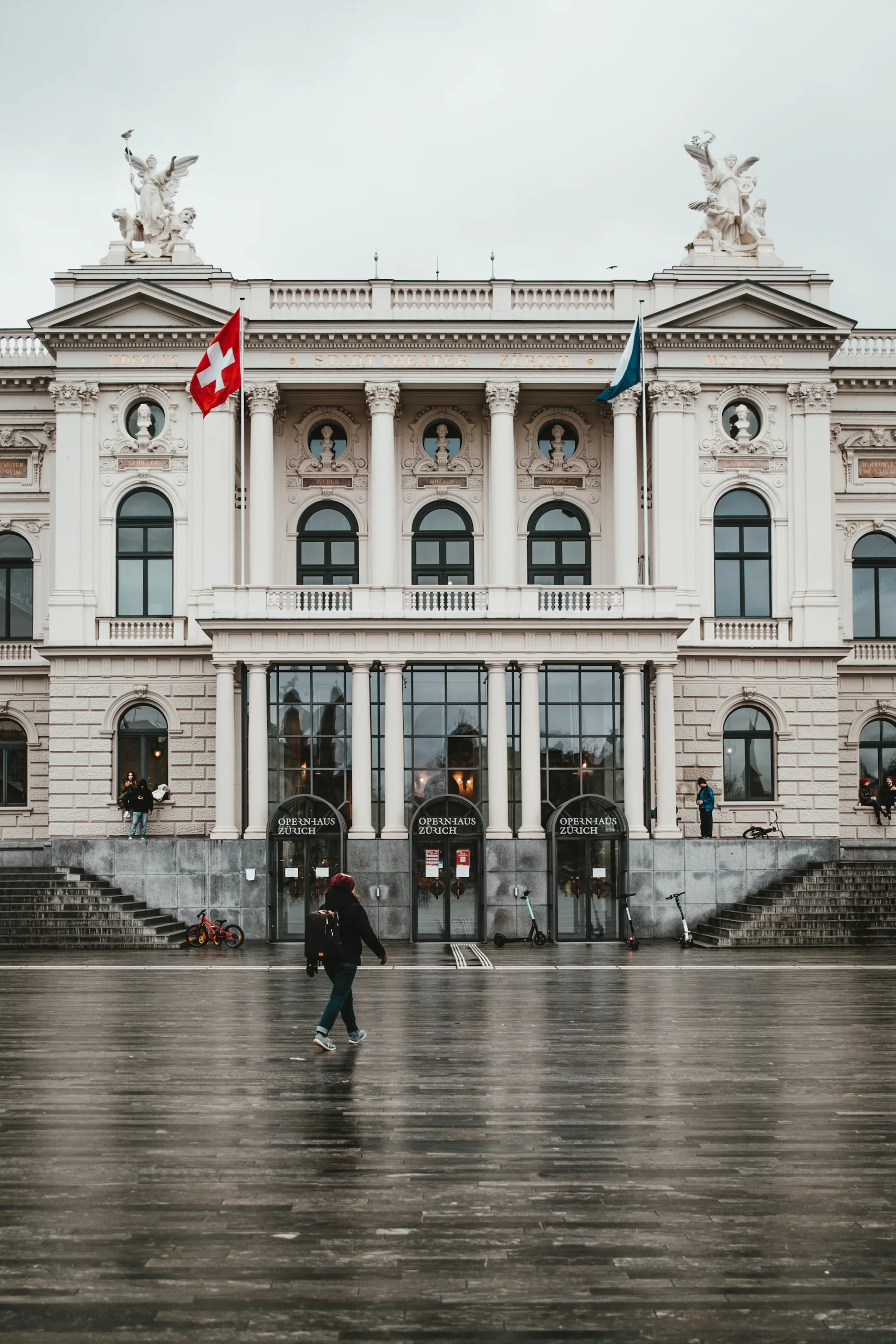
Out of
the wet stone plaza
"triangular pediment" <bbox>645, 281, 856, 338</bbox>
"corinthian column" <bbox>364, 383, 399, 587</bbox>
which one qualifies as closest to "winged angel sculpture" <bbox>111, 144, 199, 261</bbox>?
"corinthian column" <bbox>364, 383, 399, 587</bbox>

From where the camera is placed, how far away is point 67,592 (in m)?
47.7

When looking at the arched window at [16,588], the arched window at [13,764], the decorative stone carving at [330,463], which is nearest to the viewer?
the decorative stone carving at [330,463]

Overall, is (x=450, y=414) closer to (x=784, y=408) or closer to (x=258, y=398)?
(x=258, y=398)

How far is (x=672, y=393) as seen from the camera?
48562 millimetres

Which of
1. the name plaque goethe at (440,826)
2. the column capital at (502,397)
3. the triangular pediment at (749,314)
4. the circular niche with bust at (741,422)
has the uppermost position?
the triangular pediment at (749,314)

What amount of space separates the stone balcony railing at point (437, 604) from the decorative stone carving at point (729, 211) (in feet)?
45.4

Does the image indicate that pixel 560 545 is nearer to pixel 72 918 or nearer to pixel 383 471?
pixel 383 471

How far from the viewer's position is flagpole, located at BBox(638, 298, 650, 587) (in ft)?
151

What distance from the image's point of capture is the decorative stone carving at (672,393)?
48.6 m

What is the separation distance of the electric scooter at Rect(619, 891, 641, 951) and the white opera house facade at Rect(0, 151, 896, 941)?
1.75ft

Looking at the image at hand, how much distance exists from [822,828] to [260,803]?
60.3 ft

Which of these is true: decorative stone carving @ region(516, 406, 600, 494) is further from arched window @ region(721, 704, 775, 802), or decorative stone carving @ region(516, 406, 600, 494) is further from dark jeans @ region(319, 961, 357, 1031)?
dark jeans @ region(319, 961, 357, 1031)

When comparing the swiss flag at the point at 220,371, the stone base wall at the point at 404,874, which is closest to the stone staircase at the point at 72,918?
the stone base wall at the point at 404,874

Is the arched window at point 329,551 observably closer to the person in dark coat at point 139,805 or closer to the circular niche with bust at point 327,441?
the circular niche with bust at point 327,441
